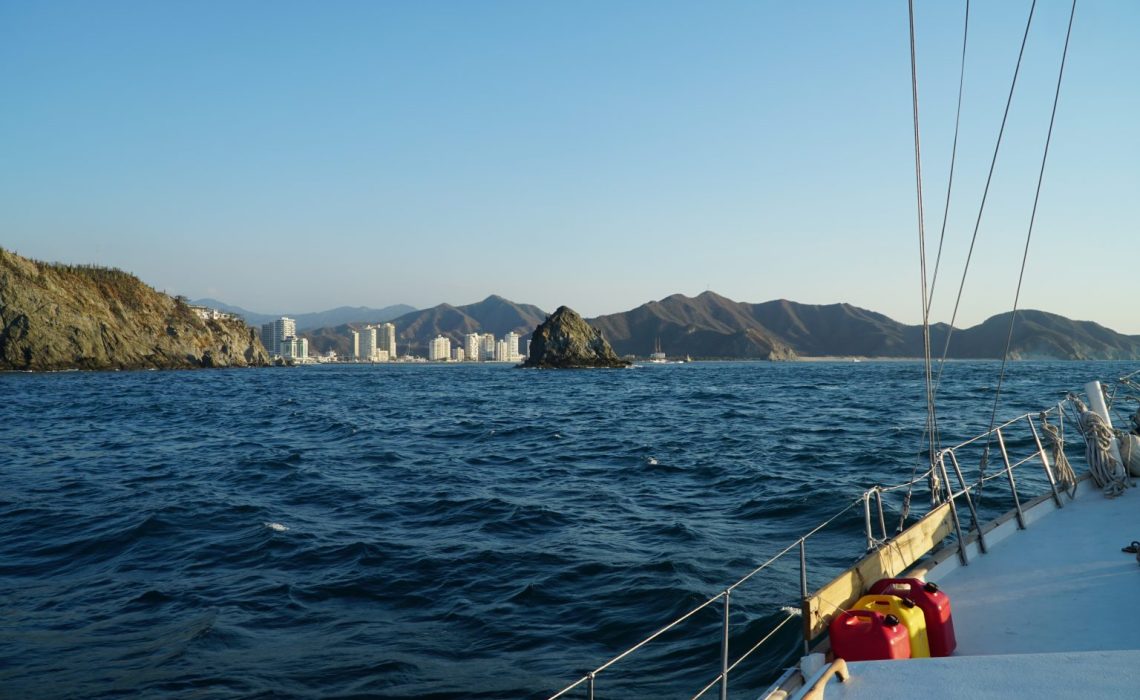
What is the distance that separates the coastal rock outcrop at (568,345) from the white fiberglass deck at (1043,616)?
14954 cm

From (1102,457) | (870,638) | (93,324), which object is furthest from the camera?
(93,324)

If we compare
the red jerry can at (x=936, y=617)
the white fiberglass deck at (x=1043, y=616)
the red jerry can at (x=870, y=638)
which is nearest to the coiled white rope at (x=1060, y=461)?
the white fiberglass deck at (x=1043, y=616)

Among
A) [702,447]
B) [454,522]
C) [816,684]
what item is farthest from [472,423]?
[816,684]

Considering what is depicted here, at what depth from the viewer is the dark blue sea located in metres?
7.03

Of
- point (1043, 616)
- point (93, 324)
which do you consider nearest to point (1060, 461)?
point (1043, 616)

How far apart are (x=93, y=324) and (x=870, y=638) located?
129 m

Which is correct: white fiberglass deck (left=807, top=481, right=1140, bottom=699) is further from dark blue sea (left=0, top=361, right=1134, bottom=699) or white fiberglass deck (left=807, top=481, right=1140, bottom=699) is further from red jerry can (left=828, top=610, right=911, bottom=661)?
dark blue sea (left=0, top=361, right=1134, bottom=699)

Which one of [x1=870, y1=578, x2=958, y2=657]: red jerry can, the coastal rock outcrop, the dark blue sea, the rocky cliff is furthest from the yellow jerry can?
the coastal rock outcrop

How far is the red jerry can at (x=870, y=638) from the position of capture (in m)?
4.28

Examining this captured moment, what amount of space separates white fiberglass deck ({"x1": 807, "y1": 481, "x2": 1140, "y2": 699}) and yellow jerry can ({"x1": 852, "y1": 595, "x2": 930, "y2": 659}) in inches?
11.3

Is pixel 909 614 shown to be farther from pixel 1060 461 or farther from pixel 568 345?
pixel 568 345

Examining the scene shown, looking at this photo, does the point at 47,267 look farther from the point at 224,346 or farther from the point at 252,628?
the point at 252,628

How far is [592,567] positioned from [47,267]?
5408 inches

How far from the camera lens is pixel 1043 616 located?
17.3 feet
